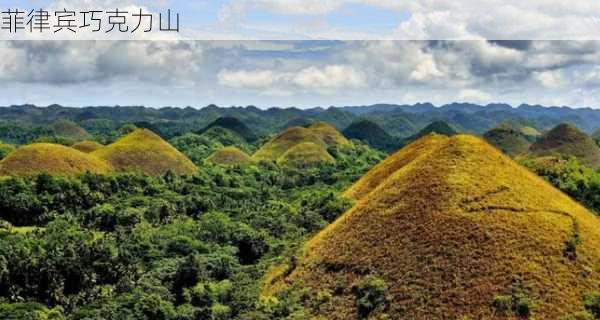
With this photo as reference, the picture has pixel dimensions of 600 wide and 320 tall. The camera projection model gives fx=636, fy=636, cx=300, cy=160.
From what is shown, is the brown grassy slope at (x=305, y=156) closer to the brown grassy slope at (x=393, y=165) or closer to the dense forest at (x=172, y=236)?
the dense forest at (x=172, y=236)

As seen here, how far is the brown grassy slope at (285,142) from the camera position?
12627cm

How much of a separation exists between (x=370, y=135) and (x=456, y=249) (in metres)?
158

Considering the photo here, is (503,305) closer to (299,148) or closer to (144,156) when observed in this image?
(144,156)

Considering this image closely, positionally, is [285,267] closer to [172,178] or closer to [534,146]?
[172,178]

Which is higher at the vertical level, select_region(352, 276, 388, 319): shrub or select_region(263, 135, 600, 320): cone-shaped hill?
select_region(263, 135, 600, 320): cone-shaped hill

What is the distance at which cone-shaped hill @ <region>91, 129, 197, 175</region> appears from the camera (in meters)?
91.6

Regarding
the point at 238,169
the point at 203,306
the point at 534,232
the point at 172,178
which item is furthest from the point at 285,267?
the point at 238,169

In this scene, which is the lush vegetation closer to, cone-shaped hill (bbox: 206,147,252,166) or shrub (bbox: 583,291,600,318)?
shrub (bbox: 583,291,600,318)

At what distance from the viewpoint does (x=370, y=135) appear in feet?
621

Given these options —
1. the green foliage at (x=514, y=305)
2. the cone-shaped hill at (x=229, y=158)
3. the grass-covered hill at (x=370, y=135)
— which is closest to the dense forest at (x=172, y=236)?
the green foliage at (x=514, y=305)

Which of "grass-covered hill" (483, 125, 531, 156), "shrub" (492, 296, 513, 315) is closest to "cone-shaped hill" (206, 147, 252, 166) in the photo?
"grass-covered hill" (483, 125, 531, 156)

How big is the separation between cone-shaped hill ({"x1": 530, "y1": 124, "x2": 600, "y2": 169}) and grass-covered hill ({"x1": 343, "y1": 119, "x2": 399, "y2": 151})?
184ft

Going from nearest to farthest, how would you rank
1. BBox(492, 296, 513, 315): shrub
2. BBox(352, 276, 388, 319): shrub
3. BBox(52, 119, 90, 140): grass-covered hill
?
1. BBox(492, 296, 513, 315): shrub
2. BBox(352, 276, 388, 319): shrub
3. BBox(52, 119, 90, 140): grass-covered hill

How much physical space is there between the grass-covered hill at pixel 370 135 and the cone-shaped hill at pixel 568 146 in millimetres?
55993
